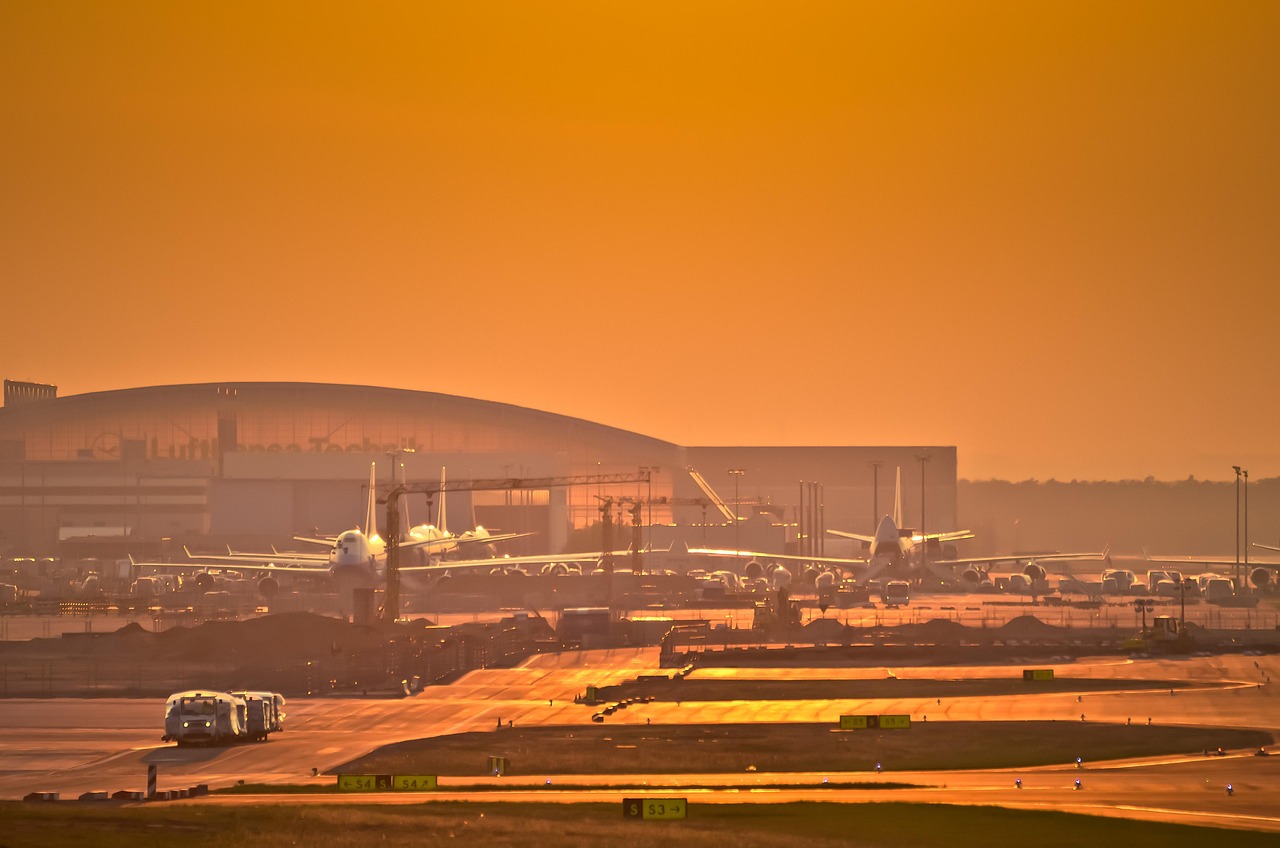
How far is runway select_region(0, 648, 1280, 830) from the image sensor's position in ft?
187

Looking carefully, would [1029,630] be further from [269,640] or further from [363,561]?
[363,561]

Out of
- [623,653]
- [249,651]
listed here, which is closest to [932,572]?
[623,653]

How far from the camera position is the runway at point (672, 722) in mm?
57000

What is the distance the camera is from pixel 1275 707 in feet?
267

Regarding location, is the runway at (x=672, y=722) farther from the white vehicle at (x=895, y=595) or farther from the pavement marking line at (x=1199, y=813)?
the white vehicle at (x=895, y=595)

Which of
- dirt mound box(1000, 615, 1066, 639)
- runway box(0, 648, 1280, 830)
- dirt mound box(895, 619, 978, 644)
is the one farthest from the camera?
dirt mound box(1000, 615, 1066, 639)

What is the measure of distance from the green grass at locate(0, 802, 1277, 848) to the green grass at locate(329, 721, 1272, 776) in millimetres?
9751

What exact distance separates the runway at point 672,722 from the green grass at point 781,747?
6.01 ft

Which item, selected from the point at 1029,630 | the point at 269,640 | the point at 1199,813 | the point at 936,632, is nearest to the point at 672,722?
the point at 1199,813

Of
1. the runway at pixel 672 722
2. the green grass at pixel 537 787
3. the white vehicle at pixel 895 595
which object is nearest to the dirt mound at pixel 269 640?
the runway at pixel 672 722

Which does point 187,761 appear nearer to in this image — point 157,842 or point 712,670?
point 157,842

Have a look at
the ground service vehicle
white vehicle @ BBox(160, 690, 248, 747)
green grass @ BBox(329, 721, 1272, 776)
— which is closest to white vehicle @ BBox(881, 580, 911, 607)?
green grass @ BBox(329, 721, 1272, 776)

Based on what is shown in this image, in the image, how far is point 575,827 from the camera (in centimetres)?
5128

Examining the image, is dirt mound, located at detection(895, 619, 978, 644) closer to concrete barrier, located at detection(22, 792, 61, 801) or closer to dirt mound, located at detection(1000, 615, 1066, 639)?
dirt mound, located at detection(1000, 615, 1066, 639)
